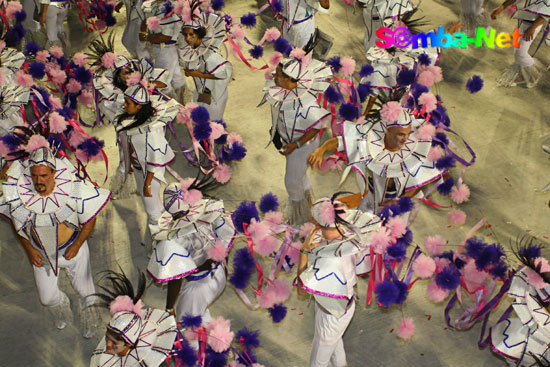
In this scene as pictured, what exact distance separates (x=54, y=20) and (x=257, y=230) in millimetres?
4806

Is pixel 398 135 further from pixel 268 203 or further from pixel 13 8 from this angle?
pixel 13 8

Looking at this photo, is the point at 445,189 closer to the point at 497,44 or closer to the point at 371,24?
the point at 371,24

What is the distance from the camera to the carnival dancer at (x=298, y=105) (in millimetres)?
5008

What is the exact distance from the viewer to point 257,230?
166 inches

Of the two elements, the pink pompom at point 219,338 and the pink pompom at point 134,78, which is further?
the pink pompom at point 134,78

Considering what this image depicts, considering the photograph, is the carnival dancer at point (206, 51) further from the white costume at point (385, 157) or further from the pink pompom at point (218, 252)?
the pink pompom at point (218, 252)

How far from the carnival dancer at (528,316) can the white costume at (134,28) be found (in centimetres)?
450

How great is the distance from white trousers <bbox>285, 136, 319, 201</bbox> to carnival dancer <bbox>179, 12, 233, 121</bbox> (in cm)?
110

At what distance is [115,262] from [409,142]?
8.52 feet

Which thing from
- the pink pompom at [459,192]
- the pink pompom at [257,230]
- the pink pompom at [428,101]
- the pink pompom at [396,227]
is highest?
the pink pompom at [428,101]

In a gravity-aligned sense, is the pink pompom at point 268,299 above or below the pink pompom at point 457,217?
above

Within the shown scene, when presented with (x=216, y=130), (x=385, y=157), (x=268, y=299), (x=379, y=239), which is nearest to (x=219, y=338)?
(x=268, y=299)

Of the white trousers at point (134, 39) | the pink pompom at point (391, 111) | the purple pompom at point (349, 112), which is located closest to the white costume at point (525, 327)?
the pink pompom at point (391, 111)

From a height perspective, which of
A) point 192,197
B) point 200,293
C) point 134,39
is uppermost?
point 192,197
